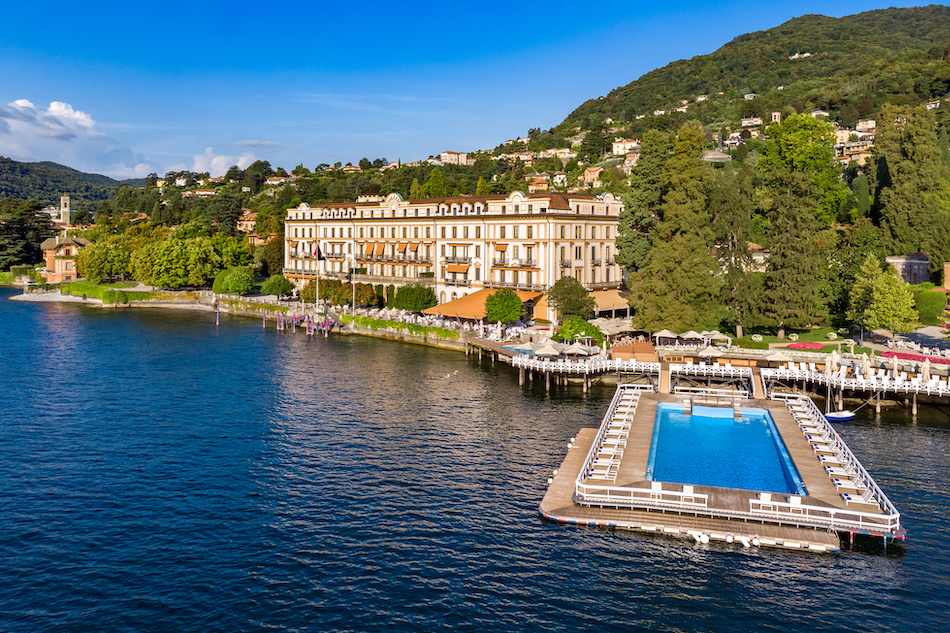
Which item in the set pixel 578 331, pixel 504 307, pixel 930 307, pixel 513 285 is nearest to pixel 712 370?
pixel 578 331

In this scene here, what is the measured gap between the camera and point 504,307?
71500 millimetres

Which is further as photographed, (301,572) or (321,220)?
(321,220)

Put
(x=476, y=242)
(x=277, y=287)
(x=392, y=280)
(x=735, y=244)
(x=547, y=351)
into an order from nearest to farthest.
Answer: (x=547, y=351)
(x=735, y=244)
(x=476, y=242)
(x=392, y=280)
(x=277, y=287)

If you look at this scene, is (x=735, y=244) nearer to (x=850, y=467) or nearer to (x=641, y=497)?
(x=850, y=467)

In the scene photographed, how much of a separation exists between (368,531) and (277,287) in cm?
8153

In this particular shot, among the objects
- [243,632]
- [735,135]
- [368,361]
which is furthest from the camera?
[735,135]

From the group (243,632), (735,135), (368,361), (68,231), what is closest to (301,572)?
(243,632)

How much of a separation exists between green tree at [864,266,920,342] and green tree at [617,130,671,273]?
21.3m

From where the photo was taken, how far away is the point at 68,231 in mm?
167750

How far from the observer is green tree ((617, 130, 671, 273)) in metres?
70.5

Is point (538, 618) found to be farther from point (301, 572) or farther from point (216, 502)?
point (216, 502)

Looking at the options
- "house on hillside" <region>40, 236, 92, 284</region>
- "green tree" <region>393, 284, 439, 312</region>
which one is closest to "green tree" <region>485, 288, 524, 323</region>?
"green tree" <region>393, 284, 439, 312</region>

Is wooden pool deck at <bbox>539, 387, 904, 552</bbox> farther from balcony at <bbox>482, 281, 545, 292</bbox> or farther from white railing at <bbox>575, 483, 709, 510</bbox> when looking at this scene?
balcony at <bbox>482, 281, 545, 292</bbox>

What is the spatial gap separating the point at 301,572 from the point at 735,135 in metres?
192
